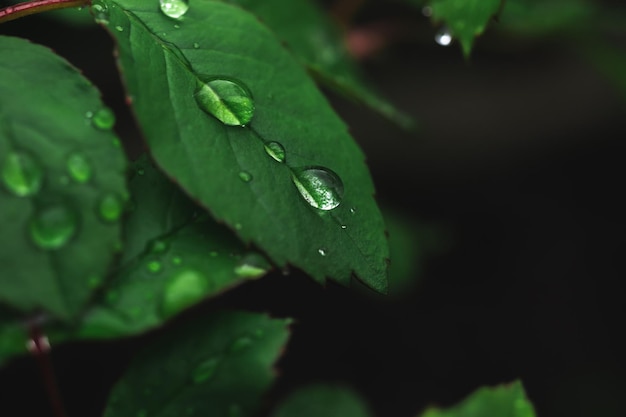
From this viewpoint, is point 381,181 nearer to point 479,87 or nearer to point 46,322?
point 479,87

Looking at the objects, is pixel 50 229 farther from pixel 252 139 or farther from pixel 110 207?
pixel 252 139

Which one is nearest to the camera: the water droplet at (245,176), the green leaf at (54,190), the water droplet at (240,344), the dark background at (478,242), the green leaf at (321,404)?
the green leaf at (54,190)

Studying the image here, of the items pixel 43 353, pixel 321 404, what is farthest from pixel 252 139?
pixel 321 404

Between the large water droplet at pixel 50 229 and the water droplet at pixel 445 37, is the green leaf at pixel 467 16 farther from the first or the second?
the large water droplet at pixel 50 229

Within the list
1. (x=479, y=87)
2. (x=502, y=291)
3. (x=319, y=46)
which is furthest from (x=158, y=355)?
(x=479, y=87)

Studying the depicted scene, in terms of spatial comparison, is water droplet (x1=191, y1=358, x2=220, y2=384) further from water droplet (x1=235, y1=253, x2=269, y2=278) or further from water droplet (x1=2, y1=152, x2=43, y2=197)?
water droplet (x1=2, y1=152, x2=43, y2=197)

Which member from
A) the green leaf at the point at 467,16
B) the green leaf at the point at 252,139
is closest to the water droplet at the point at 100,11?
the green leaf at the point at 252,139
